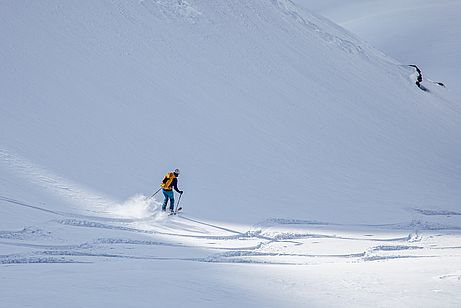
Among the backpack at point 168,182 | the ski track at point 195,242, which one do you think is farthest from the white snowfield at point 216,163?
the backpack at point 168,182

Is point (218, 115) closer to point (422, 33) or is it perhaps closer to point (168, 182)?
point (168, 182)

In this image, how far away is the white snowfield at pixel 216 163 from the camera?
7.74 m

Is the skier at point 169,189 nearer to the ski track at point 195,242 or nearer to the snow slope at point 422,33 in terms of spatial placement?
the ski track at point 195,242

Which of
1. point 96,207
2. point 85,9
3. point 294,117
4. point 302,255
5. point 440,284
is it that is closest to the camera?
point 440,284

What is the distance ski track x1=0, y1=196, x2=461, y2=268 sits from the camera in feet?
32.5

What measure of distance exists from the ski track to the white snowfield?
0.07m

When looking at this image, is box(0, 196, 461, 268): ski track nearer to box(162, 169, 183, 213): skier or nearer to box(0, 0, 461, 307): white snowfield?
box(0, 0, 461, 307): white snowfield

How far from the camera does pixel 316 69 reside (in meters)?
30.9

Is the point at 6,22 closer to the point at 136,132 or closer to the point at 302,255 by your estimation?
the point at 136,132

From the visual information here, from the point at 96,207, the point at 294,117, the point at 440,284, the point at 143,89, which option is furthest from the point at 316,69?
the point at 440,284

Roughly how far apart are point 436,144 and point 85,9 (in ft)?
63.7

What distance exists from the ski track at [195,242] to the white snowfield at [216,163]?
7 cm

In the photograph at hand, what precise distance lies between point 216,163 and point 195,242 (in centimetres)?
743

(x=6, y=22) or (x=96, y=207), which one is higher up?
(x=6, y=22)
